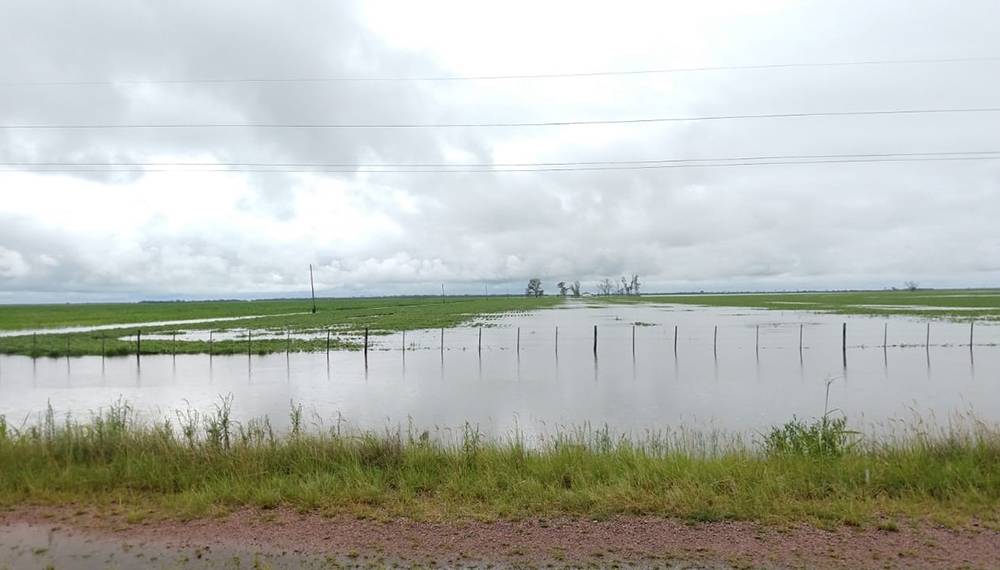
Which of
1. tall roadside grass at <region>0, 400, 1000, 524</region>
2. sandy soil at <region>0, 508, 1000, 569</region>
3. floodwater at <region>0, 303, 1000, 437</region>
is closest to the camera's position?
sandy soil at <region>0, 508, 1000, 569</region>

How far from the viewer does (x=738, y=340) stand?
3638 cm

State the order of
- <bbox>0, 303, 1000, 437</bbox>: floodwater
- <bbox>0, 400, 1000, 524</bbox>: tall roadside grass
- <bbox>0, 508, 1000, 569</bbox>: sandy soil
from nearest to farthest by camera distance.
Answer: <bbox>0, 508, 1000, 569</bbox>: sandy soil < <bbox>0, 400, 1000, 524</bbox>: tall roadside grass < <bbox>0, 303, 1000, 437</bbox>: floodwater

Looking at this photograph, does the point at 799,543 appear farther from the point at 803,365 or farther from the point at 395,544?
the point at 803,365

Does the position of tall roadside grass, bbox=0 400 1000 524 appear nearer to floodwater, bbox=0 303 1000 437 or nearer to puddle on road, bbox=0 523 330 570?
puddle on road, bbox=0 523 330 570

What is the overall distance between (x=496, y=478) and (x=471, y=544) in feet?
5.69

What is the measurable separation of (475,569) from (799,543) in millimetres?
2751

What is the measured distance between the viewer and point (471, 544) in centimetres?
503

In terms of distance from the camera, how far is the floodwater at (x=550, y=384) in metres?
14.8

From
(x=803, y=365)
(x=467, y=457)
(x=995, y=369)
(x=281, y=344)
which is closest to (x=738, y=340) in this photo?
(x=803, y=365)

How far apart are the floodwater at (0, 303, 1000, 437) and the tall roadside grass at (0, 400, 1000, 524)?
3183mm

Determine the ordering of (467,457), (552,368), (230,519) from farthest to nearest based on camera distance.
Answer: (552,368)
(467,457)
(230,519)

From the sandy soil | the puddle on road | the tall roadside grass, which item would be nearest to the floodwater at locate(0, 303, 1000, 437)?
the tall roadside grass

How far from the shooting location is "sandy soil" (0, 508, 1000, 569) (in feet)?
15.3

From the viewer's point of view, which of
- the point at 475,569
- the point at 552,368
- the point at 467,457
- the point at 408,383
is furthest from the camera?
the point at 552,368
